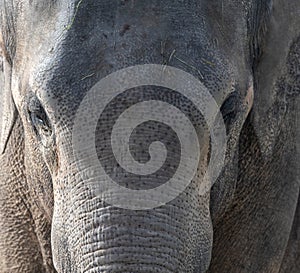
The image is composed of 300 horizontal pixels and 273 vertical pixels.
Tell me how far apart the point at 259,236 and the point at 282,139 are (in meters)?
0.34

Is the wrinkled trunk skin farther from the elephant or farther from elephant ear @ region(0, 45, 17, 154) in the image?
elephant ear @ region(0, 45, 17, 154)

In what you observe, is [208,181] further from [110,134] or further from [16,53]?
[16,53]

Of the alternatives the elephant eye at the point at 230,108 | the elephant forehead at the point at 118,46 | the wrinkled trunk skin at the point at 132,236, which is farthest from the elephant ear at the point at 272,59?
the wrinkled trunk skin at the point at 132,236

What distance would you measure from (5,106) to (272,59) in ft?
2.78

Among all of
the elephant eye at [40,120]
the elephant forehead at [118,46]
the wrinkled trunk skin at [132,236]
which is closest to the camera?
the wrinkled trunk skin at [132,236]

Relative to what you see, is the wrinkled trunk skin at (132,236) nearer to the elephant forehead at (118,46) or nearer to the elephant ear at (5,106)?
the elephant forehead at (118,46)

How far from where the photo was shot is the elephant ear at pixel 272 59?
181 inches

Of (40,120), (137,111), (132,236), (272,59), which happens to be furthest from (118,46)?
(272,59)

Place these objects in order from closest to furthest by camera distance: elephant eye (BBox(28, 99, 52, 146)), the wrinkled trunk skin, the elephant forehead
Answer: the wrinkled trunk skin → the elephant forehead → elephant eye (BBox(28, 99, 52, 146))

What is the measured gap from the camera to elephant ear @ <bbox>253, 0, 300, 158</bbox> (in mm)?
4605

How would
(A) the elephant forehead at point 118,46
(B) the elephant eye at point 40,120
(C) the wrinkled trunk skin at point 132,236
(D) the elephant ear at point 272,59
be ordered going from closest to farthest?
(C) the wrinkled trunk skin at point 132,236 < (A) the elephant forehead at point 118,46 < (B) the elephant eye at point 40,120 < (D) the elephant ear at point 272,59

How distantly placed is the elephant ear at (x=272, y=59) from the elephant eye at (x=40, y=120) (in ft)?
2.33

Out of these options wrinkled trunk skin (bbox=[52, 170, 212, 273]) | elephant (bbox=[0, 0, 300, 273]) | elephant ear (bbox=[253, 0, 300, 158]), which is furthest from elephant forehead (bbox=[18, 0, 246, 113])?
elephant ear (bbox=[253, 0, 300, 158])

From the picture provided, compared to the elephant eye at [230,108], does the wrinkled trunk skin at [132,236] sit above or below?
below
